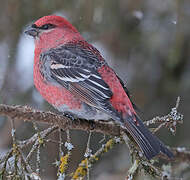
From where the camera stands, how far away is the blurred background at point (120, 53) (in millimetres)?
3990

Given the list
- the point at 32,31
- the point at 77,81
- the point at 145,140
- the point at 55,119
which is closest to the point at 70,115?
the point at 77,81

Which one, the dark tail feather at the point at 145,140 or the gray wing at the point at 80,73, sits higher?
the gray wing at the point at 80,73

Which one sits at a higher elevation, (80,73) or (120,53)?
(80,73)

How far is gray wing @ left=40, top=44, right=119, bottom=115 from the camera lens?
3.27 m

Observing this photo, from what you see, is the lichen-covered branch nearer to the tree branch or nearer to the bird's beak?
the tree branch

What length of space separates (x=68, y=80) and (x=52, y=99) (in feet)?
0.80

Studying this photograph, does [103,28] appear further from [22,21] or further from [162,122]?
[162,122]

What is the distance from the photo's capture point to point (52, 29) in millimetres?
4016

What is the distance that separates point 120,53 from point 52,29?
1.26m

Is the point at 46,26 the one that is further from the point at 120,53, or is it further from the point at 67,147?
the point at 67,147

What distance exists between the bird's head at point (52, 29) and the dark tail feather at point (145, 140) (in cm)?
141

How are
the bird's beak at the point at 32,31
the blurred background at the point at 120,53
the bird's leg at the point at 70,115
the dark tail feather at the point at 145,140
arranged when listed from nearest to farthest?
1. the dark tail feather at the point at 145,140
2. the bird's leg at the point at 70,115
3. the bird's beak at the point at 32,31
4. the blurred background at the point at 120,53

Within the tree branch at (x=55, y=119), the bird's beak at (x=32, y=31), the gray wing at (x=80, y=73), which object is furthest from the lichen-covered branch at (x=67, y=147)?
the bird's beak at (x=32, y=31)

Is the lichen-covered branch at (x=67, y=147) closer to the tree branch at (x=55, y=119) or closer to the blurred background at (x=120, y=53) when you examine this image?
the tree branch at (x=55, y=119)
